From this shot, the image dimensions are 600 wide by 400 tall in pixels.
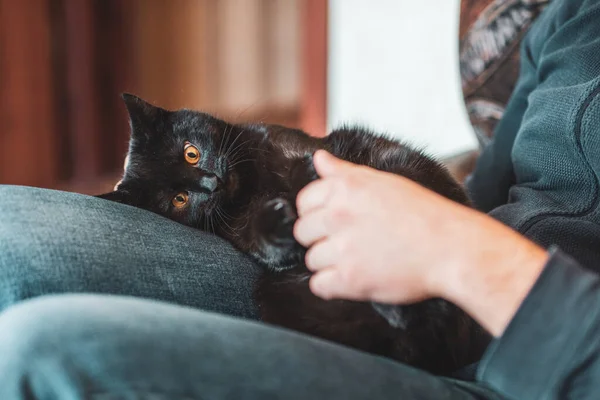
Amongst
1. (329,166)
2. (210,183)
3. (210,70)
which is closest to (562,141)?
(329,166)

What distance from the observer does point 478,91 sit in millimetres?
1335

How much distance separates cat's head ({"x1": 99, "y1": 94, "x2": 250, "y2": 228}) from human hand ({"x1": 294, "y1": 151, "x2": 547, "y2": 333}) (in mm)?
435

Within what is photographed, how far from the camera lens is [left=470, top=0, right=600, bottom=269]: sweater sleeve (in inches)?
30.3

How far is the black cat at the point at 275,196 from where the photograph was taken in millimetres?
681

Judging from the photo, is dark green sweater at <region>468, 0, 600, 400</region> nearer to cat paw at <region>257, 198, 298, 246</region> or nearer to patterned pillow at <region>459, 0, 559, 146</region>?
patterned pillow at <region>459, 0, 559, 146</region>

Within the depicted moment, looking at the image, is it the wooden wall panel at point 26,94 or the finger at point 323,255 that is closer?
the finger at point 323,255

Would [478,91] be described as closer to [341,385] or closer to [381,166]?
[381,166]

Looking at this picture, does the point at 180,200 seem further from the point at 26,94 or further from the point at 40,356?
the point at 26,94

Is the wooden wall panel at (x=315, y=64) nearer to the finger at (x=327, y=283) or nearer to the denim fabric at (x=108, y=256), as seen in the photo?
the denim fabric at (x=108, y=256)

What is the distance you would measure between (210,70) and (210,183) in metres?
2.94

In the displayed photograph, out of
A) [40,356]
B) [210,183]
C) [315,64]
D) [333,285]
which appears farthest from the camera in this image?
[315,64]

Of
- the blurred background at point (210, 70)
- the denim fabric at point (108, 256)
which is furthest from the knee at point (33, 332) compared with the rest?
the blurred background at point (210, 70)

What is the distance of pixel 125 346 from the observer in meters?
0.46

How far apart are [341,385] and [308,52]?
2.24 m
